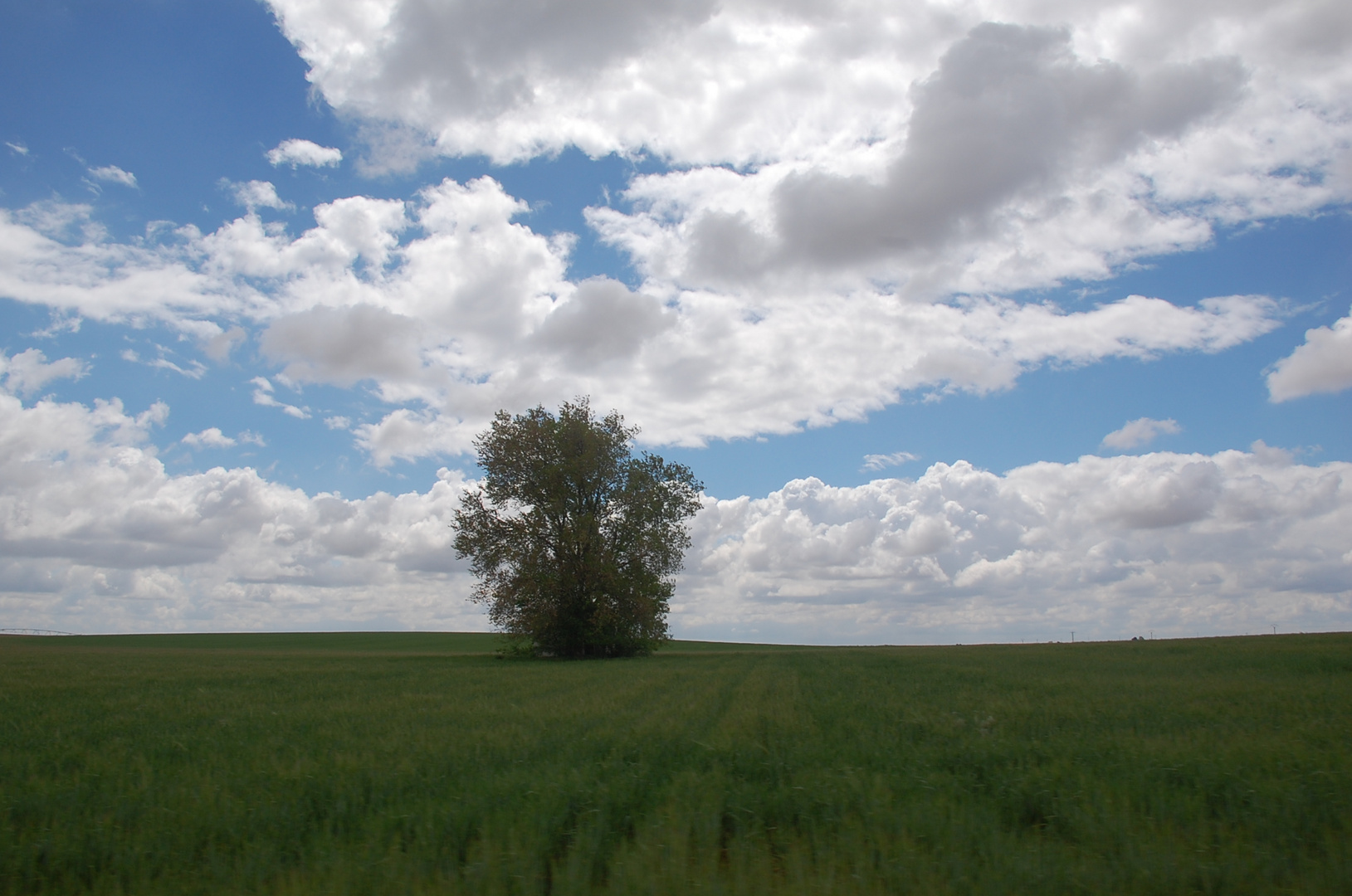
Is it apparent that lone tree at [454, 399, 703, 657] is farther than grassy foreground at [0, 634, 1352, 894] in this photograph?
Yes

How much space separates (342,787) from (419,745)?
92.2 inches

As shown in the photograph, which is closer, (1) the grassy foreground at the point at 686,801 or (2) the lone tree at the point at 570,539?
(1) the grassy foreground at the point at 686,801

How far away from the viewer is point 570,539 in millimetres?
41719

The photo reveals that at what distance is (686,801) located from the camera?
6.46 meters

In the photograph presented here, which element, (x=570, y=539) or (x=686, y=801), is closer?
(x=686, y=801)

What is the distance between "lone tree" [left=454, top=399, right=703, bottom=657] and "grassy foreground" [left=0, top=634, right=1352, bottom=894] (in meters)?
28.0

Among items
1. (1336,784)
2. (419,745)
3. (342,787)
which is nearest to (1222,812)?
(1336,784)

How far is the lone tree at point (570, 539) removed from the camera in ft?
136

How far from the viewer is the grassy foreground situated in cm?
493

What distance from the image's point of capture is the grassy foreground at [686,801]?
493cm

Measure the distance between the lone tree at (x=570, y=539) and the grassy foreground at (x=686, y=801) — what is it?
91.9 ft

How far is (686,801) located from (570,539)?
35785mm

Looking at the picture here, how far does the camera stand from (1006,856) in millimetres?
5125

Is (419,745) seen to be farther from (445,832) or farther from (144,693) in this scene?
(144,693)
